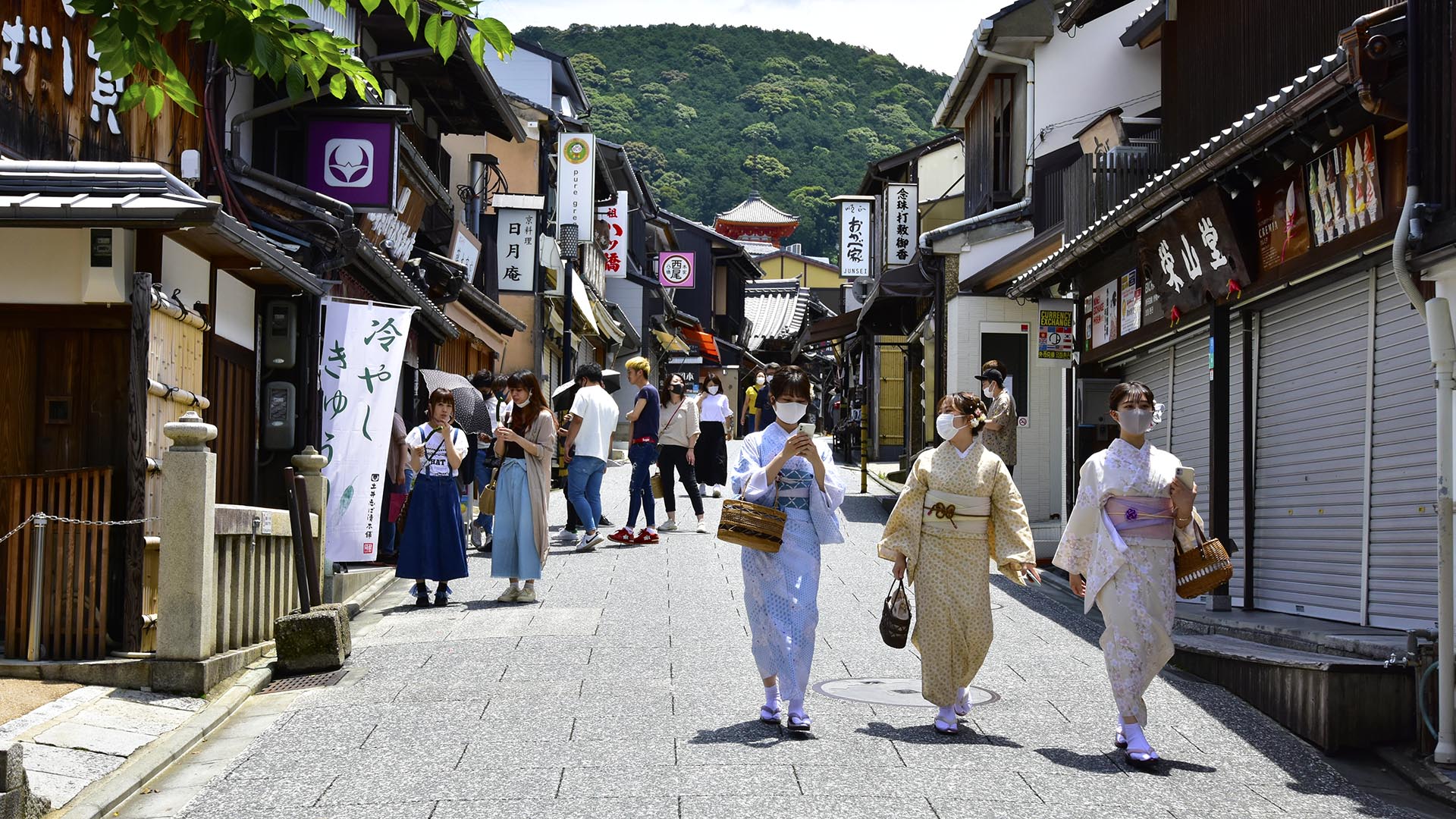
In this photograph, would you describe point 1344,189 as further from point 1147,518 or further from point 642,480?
point 642,480

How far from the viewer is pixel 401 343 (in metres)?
12.9

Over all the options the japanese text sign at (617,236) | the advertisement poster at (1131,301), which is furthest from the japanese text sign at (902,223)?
the advertisement poster at (1131,301)

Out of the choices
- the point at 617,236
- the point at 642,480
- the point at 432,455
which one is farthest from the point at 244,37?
the point at 617,236

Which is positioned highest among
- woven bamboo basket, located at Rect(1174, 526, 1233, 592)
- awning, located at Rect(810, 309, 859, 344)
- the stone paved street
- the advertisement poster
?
awning, located at Rect(810, 309, 859, 344)

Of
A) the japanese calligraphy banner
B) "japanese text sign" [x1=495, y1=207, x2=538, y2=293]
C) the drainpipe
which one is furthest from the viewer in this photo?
"japanese text sign" [x1=495, y1=207, x2=538, y2=293]

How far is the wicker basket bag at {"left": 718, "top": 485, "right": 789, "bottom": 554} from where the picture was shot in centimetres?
732

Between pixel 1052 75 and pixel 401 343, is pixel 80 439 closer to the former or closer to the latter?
pixel 401 343

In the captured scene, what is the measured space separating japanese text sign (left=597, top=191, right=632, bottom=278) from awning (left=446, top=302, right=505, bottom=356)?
13282 millimetres

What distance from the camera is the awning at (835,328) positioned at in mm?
32375

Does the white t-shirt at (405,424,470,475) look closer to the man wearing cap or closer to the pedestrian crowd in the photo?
the pedestrian crowd

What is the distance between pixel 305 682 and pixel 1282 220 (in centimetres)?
765

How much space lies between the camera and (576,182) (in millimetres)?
29219

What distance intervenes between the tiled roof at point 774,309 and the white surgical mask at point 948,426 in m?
53.8

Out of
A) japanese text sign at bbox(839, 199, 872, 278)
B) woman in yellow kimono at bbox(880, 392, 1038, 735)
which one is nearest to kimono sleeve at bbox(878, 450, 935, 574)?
woman in yellow kimono at bbox(880, 392, 1038, 735)
